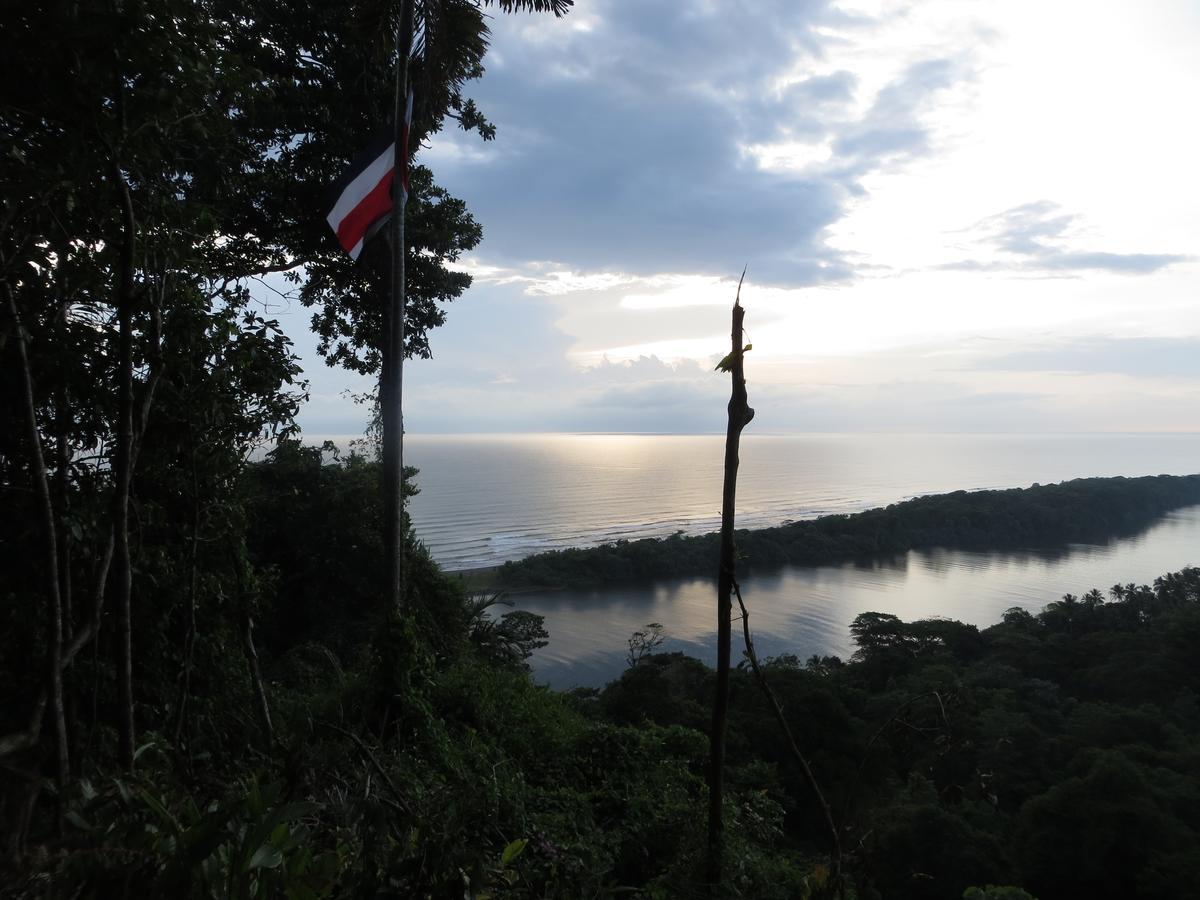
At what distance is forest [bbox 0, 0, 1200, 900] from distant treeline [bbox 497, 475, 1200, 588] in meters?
19.7

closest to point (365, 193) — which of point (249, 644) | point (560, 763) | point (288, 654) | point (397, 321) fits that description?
point (397, 321)

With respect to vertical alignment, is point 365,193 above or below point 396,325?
above

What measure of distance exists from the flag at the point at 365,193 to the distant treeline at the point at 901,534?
93.2 ft

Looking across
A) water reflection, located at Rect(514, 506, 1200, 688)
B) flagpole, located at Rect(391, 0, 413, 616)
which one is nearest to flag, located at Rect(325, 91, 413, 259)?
flagpole, located at Rect(391, 0, 413, 616)

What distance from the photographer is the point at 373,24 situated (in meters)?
7.31

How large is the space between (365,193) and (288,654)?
272 inches

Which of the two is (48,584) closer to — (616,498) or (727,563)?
(727,563)

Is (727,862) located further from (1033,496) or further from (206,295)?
(1033,496)

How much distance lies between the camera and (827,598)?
3638cm

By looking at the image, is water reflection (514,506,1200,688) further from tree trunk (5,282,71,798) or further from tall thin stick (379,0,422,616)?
tree trunk (5,282,71,798)

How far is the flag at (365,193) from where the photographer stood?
6230mm

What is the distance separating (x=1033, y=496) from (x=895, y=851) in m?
54.9

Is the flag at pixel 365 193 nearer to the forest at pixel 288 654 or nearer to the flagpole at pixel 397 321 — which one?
the flagpole at pixel 397 321

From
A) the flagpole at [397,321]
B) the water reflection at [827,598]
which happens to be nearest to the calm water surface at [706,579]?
the water reflection at [827,598]
